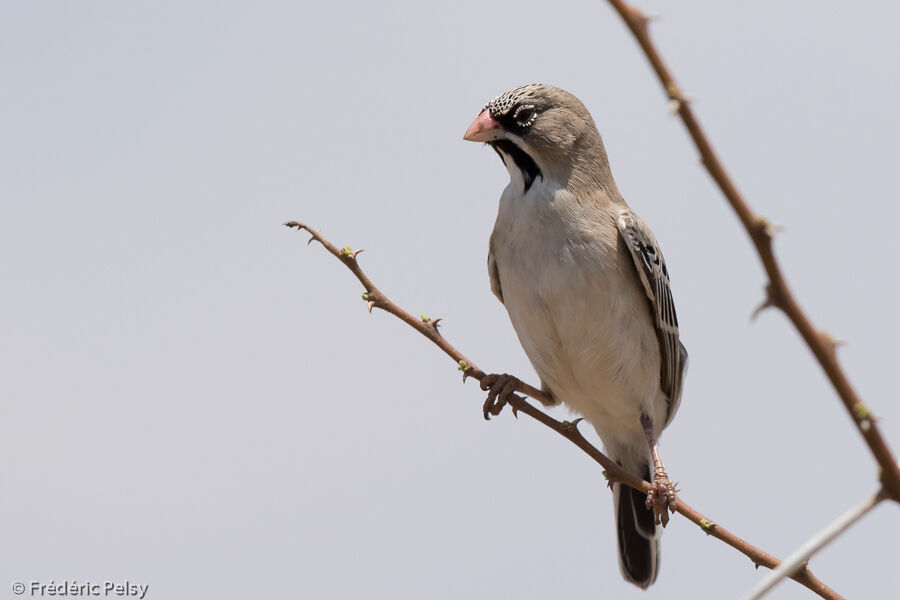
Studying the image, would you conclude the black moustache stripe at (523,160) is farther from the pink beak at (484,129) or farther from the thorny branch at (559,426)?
the thorny branch at (559,426)

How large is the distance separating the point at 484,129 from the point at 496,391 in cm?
167

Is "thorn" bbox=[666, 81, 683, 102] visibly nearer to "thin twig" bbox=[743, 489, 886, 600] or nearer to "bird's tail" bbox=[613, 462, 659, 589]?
"thin twig" bbox=[743, 489, 886, 600]

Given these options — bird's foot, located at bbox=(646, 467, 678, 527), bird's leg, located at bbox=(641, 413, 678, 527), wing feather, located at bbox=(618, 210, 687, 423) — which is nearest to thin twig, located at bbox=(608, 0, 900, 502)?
bird's leg, located at bbox=(641, 413, 678, 527)

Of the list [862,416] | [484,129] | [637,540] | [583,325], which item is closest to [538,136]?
[484,129]

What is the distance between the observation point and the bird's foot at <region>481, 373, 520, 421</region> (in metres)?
6.65

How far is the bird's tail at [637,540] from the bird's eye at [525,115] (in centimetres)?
257

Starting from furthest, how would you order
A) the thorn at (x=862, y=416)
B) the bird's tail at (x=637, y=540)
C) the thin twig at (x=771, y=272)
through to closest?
the bird's tail at (x=637, y=540) → the thorn at (x=862, y=416) → the thin twig at (x=771, y=272)

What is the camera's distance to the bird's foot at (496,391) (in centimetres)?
665

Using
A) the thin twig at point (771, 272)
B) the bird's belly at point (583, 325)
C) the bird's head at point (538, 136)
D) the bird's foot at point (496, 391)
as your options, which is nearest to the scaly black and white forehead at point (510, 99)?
the bird's head at point (538, 136)

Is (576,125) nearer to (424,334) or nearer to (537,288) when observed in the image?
(537,288)

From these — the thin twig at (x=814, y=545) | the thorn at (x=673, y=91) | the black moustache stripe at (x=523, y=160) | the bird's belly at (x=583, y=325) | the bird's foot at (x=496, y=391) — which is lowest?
the thin twig at (x=814, y=545)

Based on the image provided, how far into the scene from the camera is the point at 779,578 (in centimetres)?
189

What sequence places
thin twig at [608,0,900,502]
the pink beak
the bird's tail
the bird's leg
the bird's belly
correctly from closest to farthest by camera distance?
thin twig at [608,0,900,502]
the bird's leg
the bird's belly
the pink beak
the bird's tail

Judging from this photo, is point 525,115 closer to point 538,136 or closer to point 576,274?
point 538,136
